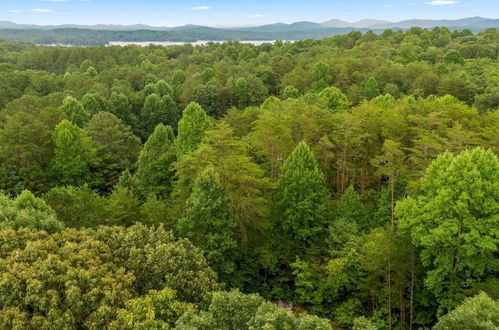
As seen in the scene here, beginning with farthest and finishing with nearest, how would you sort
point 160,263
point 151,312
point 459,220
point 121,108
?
point 121,108 → point 459,220 → point 160,263 → point 151,312

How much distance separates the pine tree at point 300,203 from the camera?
30453mm

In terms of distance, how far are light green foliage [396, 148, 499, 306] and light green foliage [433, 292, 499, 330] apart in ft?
14.8

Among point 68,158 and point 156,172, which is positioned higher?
point 68,158

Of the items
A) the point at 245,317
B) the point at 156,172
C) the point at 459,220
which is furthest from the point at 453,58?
the point at 245,317

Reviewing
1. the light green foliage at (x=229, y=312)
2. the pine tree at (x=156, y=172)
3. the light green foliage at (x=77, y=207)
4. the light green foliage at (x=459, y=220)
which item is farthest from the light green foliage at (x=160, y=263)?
the pine tree at (x=156, y=172)

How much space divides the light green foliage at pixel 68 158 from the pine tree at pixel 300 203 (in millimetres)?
21782

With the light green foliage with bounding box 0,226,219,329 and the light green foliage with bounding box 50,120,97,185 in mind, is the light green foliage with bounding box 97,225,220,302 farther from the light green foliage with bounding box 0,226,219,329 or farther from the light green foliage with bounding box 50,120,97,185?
the light green foliage with bounding box 50,120,97,185

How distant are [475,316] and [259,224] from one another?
1466 centimetres

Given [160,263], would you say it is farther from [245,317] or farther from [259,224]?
[259,224]

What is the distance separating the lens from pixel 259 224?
2920 centimetres

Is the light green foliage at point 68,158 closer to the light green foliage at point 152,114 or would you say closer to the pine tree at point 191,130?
the pine tree at point 191,130

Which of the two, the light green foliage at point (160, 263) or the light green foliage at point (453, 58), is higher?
the light green foliage at point (453, 58)

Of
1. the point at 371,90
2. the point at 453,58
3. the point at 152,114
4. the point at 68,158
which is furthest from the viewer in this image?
the point at 453,58

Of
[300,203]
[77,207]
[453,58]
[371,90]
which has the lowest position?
[77,207]
